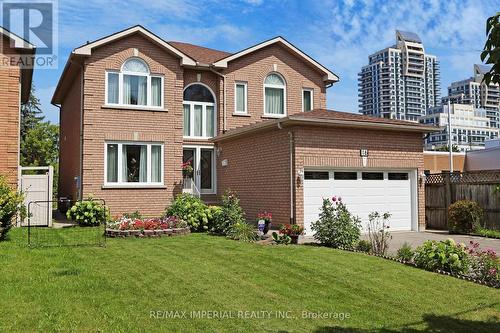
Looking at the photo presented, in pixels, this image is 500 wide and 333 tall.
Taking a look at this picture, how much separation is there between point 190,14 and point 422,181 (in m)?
9.99

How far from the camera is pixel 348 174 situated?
15.6 meters

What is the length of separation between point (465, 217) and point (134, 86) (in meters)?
13.4

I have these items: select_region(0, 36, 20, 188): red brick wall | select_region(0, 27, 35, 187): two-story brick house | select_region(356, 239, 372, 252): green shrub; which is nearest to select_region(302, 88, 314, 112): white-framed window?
select_region(0, 27, 35, 187): two-story brick house

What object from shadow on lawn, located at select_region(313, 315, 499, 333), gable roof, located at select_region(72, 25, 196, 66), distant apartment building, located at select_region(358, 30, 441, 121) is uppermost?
distant apartment building, located at select_region(358, 30, 441, 121)

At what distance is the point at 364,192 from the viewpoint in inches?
623

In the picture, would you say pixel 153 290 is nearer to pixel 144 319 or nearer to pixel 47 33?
A: pixel 144 319

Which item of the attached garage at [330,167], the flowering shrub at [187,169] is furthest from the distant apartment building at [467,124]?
the flowering shrub at [187,169]

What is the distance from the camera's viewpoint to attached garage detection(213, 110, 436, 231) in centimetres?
1463

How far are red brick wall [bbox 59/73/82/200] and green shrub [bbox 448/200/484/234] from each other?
1434cm

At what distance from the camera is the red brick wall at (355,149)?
14625 millimetres

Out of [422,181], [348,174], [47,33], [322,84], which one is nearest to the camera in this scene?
[348,174]

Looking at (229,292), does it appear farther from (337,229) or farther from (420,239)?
(420,239)

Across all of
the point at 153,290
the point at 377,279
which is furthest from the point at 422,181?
the point at 153,290

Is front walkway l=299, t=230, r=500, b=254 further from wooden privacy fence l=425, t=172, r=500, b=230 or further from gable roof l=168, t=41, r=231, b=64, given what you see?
gable roof l=168, t=41, r=231, b=64
